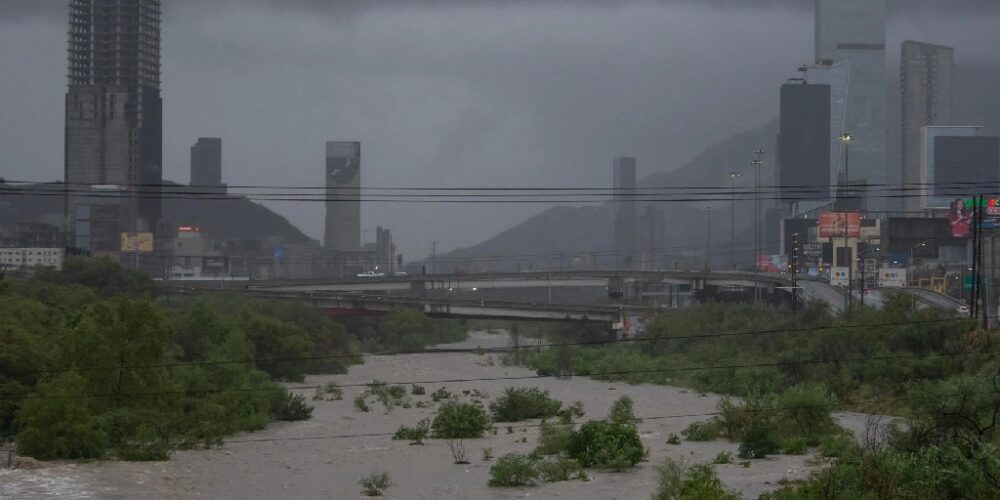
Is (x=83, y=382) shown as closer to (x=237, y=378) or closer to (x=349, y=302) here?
(x=237, y=378)

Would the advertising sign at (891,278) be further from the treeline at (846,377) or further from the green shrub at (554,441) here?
the green shrub at (554,441)

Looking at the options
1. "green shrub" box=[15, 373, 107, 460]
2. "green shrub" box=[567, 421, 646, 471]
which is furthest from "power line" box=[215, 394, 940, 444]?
"green shrub" box=[15, 373, 107, 460]

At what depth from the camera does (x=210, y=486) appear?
4684 centimetres

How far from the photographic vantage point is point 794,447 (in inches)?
2176

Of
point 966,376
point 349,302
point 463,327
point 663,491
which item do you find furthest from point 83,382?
point 463,327

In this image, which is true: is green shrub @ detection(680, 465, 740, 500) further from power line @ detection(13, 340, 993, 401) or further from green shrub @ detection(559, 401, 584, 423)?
green shrub @ detection(559, 401, 584, 423)

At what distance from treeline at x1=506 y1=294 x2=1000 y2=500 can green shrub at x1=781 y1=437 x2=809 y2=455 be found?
0.21 meters

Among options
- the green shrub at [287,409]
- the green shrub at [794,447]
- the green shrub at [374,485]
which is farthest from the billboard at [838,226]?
the green shrub at [374,485]

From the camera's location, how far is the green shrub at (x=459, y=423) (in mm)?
63156

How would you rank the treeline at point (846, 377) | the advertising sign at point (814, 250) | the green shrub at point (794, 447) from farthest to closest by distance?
the advertising sign at point (814, 250) < the green shrub at point (794, 447) < the treeline at point (846, 377)

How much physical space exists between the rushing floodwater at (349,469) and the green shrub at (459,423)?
94 centimetres

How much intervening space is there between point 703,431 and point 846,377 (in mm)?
19075

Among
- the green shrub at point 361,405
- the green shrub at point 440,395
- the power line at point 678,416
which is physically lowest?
the green shrub at point 440,395

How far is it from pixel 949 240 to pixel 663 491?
103 m
